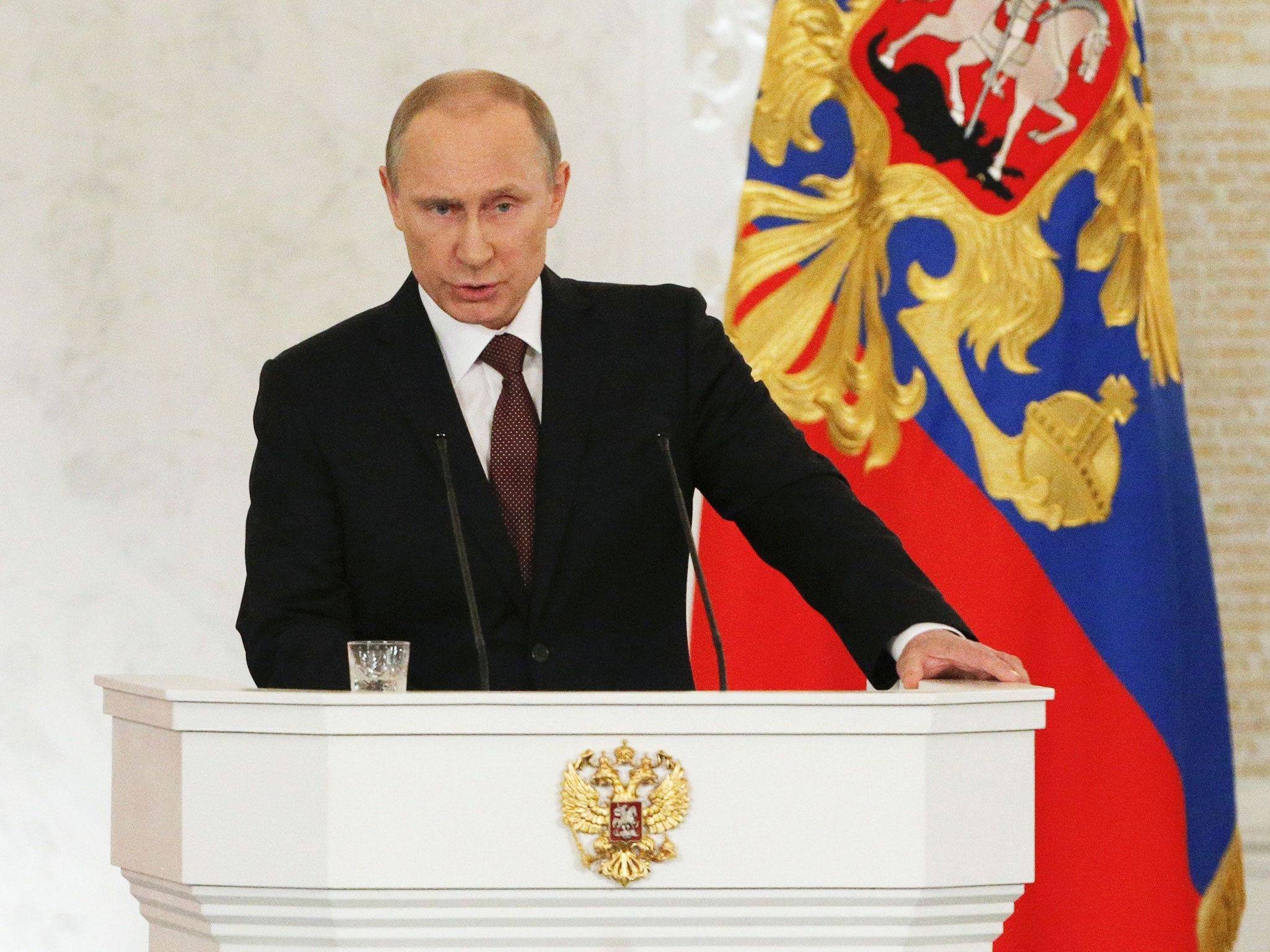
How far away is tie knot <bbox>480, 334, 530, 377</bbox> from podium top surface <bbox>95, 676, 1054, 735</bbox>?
2.51 feet

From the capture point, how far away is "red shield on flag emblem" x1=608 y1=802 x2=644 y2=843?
4.82 ft

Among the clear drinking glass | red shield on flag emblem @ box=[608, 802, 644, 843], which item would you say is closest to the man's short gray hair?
the clear drinking glass

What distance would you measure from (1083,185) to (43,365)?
7.05 ft

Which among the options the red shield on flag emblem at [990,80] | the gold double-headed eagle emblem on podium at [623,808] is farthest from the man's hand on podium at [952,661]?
the red shield on flag emblem at [990,80]

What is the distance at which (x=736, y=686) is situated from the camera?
3.30m

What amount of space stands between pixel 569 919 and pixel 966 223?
2.18m

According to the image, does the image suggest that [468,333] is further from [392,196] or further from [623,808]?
[623,808]

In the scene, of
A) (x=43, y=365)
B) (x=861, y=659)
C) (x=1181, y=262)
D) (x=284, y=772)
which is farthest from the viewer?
(x=1181, y=262)

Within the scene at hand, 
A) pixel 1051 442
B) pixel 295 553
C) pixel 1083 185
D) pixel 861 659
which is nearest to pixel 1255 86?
pixel 1083 185

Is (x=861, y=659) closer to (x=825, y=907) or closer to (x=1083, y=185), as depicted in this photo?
(x=825, y=907)

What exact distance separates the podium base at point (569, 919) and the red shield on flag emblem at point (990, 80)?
6.88ft

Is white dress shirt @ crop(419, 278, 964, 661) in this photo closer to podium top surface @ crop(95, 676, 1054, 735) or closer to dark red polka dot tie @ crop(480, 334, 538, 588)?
dark red polka dot tie @ crop(480, 334, 538, 588)

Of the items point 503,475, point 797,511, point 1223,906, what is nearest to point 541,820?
point 503,475

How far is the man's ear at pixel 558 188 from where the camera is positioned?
2.24 meters
